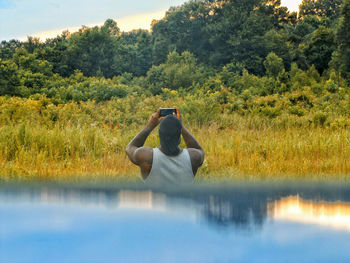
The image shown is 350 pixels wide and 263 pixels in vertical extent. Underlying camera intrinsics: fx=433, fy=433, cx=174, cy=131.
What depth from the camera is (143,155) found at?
297 centimetres

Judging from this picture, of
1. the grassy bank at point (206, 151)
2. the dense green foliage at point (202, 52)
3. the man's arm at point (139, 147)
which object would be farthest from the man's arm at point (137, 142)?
the dense green foliage at point (202, 52)

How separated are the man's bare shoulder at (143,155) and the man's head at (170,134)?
0.14 m

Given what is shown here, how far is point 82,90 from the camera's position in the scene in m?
18.9

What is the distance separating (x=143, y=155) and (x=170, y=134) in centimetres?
28

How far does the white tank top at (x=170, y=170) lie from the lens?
112 inches

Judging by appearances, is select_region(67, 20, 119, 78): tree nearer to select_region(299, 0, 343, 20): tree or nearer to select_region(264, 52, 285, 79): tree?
select_region(264, 52, 285, 79): tree

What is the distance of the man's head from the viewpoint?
281 cm

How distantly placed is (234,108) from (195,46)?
31.0 m

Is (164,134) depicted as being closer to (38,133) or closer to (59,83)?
(38,133)

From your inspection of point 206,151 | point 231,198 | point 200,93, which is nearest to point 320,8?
point 200,93

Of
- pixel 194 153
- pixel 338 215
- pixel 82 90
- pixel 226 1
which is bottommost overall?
pixel 338 215

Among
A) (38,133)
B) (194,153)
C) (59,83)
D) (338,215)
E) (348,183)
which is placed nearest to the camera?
(338,215)

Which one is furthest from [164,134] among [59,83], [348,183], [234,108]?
[59,83]

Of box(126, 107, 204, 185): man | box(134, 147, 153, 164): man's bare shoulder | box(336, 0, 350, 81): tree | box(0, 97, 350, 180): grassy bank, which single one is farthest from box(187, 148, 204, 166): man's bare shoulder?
box(336, 0, 350, 81): tree
